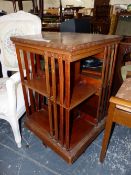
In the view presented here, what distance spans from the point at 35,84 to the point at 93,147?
0.69 metres

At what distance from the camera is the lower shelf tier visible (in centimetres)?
104

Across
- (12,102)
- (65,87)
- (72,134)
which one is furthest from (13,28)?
(72,134)

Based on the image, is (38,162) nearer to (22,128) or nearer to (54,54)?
(22,128)

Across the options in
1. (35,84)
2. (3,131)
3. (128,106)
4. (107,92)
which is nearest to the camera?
(128,106)

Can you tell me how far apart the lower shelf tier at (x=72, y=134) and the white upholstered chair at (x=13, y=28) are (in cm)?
50

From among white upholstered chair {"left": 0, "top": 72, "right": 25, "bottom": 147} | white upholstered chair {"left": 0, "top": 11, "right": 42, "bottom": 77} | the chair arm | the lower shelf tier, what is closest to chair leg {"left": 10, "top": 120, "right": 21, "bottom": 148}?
white upholstered chair {"left": 0, "top": 72, "right": 25, "bottom": 147}

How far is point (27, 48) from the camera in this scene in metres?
0.93

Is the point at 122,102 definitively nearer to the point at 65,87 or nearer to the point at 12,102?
the point at 65,87

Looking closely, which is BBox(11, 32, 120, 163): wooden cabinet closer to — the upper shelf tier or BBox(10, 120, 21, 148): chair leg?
A: the upper shelf tier

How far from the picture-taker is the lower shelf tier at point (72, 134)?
1.04 meters

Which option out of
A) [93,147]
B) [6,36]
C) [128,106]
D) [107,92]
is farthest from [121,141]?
[6,36]

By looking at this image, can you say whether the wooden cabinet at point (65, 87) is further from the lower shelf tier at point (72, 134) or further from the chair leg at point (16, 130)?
the chair leg at point (16, 130)

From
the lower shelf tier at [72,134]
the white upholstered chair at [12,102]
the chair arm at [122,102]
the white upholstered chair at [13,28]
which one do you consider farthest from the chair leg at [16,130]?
the chair arm at [122,102]

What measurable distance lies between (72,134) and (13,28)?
0.96m
